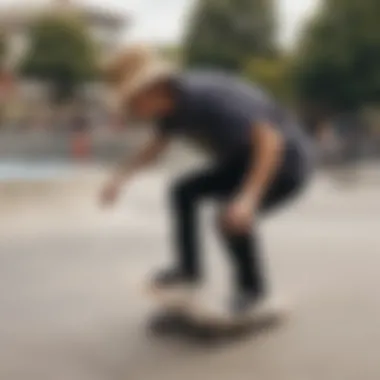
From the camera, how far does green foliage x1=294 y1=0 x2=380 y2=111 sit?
11.0 meters

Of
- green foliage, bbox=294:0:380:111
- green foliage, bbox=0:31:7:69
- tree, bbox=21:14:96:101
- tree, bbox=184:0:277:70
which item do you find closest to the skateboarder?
tree, bbox=184:0:277:70

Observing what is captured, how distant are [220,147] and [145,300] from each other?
0.61 meters

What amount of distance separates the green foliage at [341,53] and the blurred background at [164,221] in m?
0.02

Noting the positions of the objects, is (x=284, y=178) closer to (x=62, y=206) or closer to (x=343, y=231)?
(x=343, y=231)

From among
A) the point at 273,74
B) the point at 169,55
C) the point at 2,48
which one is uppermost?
the point at 2,48

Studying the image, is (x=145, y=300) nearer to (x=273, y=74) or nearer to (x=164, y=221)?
(x=164, y=221)

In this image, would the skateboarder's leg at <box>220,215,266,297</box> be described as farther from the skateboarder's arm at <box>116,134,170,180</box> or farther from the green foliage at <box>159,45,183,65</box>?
the green foliage at <box>159,45,183,65</box>

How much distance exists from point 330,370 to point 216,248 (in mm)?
1703

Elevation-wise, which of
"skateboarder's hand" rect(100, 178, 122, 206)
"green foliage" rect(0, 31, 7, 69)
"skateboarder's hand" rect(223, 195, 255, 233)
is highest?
"green foliage" rect(0, 31, 7, 69)

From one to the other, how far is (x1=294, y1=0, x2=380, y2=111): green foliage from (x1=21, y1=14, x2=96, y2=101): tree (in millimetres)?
3479

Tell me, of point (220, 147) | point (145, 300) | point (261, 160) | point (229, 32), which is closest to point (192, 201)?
point (220, 147)

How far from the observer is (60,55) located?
13.4m

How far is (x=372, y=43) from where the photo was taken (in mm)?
11156

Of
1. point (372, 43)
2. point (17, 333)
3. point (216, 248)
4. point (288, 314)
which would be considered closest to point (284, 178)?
point (288, 314)
